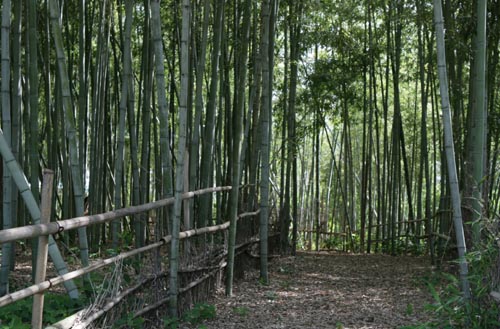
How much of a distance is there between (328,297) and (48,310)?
2.59 m

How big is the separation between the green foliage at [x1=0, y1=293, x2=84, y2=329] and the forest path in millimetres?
920

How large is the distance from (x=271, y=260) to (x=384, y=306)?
103 inches

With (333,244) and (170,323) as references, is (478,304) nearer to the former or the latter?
(170,323)

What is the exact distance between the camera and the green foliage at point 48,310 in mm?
3263

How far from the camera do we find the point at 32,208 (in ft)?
11.2

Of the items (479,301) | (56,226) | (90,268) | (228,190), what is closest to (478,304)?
(479,301)

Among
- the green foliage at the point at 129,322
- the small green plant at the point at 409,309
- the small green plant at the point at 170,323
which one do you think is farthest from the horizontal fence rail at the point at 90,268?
the small green plant at the point at 409,309

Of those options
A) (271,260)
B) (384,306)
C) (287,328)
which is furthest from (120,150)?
(271,260)

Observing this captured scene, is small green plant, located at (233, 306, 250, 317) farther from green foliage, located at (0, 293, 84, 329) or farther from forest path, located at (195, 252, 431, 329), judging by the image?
green foliage, located at (0, 293, 84, 329)

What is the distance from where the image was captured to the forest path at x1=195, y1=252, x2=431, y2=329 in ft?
14.4

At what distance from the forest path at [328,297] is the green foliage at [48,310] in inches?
36.2

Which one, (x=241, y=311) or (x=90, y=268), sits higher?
(x=90, y=268)

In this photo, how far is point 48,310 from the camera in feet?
11.1

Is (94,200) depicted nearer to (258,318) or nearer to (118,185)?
(118,185)
